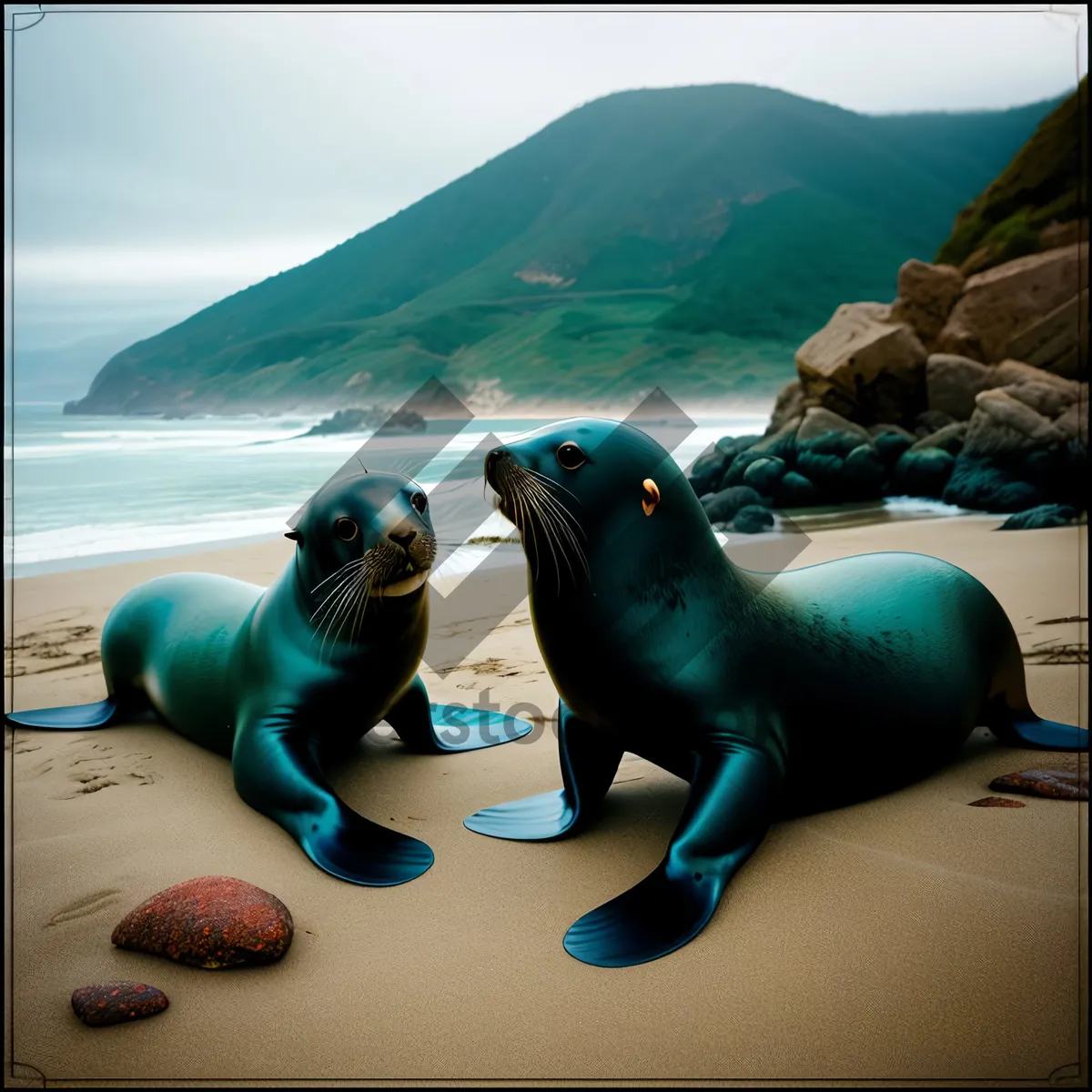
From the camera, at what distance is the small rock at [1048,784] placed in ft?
8.59

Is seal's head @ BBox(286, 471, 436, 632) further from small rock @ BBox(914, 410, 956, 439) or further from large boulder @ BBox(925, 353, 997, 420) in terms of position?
large boulder @ BBox(925, 353, 997, 420)

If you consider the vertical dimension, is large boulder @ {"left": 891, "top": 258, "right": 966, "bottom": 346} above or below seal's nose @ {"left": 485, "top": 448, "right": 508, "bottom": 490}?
above

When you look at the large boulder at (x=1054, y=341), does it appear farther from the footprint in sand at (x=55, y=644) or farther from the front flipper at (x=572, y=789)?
the front flipper at (x=572, y=789)

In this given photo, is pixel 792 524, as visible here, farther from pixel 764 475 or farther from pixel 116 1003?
pixel 116 1003

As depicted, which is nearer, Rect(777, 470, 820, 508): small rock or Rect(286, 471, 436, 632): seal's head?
Rect(286, 471, 436, 632): seal's head

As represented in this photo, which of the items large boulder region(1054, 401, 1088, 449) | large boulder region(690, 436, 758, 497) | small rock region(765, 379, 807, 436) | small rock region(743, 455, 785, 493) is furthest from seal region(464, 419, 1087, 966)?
small rock region(765, 379, 807, 436)

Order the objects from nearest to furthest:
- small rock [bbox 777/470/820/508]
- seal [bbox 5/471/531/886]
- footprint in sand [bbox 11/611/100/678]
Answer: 1. seal [bbox 5/471/531/886]
2. footprint in sand [bbox 11/611/100/678]
3. small rock [bbox 777/470/820/508]

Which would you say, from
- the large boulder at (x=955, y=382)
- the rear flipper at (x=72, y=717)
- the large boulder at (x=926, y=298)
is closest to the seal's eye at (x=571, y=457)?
the rear flipper at (x=72, y=717)

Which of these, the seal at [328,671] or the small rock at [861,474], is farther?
the small rock at [861,474]

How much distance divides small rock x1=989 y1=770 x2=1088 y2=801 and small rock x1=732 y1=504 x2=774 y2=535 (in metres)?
6.05

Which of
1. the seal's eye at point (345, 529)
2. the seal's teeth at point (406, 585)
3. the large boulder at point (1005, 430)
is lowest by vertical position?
the seal's teeth at point (406, 585)

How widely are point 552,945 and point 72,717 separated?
8.07 ft

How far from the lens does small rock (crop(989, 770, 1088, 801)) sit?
2619 millimetres

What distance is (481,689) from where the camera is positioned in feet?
13.7
